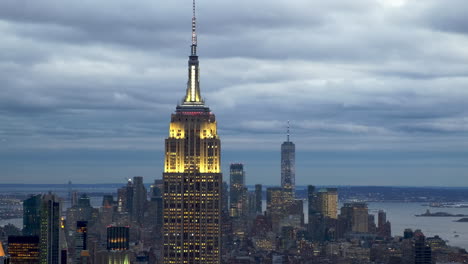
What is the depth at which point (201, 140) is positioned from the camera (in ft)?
393

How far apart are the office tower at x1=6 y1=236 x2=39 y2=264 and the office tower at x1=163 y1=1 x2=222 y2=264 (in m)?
47.3

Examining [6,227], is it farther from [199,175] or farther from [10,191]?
[199,175]

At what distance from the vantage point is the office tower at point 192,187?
118062 millimetres

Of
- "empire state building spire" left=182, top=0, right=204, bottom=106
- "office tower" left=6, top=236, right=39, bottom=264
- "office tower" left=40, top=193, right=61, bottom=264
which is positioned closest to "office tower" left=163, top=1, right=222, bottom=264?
"empire state building spire" left=182, top=0, right=204, bottom=106

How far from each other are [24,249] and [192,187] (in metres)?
61.2

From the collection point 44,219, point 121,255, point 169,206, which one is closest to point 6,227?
point 44,219

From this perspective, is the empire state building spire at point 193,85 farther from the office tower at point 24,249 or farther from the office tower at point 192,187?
the office tower at point 24,249

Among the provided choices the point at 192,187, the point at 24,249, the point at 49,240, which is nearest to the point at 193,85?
the point at 192,187

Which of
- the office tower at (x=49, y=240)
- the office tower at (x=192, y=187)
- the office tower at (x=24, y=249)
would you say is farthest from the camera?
the office tower at (x=49, y=240)

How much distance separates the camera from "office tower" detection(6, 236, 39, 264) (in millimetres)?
164000

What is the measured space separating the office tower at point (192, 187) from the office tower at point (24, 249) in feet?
155

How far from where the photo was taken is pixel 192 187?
11875 centimetres

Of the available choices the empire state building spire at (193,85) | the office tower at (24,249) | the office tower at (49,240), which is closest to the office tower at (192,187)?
the empire state building spire at (193,85)

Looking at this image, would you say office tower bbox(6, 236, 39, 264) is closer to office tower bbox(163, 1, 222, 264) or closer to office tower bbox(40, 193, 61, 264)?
office tower bbox(40, 193, 61, 264)
